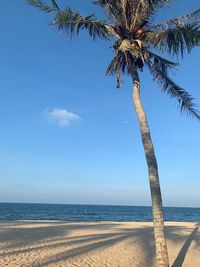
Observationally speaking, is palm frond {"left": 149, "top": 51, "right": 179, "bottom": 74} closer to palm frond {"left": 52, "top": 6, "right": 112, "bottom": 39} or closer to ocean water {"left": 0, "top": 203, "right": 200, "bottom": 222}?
palm frond {"left": 52, "top": 6, "right": 112, "bottom": 39}

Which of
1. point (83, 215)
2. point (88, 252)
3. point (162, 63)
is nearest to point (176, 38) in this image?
point (162, 63)

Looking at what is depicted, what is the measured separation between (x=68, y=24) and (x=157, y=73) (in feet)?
10.0

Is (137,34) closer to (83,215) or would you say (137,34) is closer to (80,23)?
Answer: (80,23)

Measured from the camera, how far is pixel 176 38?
1028 centimetres

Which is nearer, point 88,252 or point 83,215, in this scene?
point 88,252

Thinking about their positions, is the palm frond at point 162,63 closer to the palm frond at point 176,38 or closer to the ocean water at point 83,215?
the palm frond at point 176,38

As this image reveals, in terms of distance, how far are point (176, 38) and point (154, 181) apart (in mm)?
4049

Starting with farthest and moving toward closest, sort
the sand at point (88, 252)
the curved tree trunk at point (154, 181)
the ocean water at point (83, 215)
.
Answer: the ocean water at point (83, 215)
the sand at point (88, 252)
the curved tree trunk at point (154, 181)

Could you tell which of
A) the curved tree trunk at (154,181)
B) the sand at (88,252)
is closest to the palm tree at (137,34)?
the curved tree trunk at (154,181)

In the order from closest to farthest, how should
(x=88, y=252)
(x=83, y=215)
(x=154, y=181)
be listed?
(x=154, y=181), (x=88, y=252), (x=83, y=215)

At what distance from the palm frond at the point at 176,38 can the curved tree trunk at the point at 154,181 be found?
1117mm

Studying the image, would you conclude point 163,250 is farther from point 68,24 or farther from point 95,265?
point 68,24

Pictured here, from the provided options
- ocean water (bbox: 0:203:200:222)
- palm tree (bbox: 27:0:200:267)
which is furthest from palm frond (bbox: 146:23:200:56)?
ocean water (bbox: 0:203:200:222)

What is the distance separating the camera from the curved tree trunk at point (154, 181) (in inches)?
344
